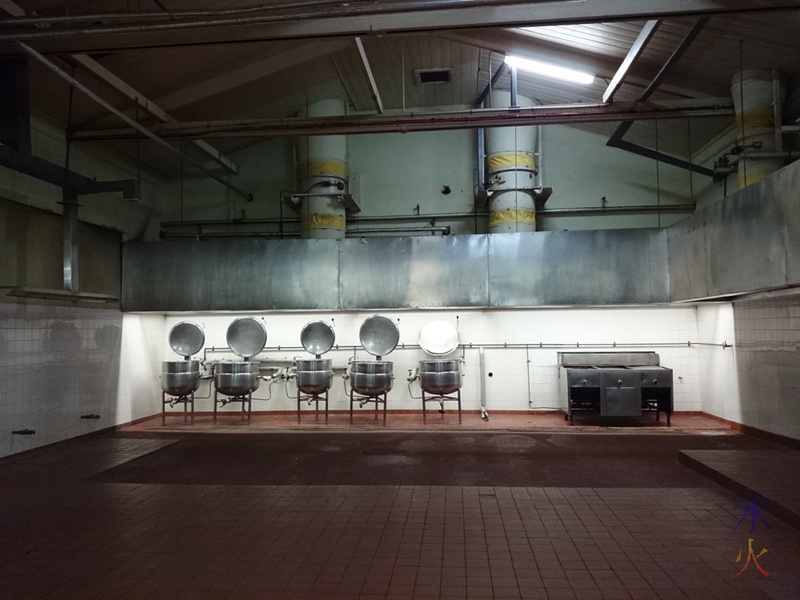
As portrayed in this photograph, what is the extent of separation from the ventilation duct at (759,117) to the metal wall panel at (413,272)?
137 inches

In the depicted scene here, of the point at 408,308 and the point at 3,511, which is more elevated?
the point at 408,308

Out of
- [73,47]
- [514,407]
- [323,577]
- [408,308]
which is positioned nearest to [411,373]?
[408,308]

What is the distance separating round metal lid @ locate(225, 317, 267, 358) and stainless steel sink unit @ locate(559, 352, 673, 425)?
482 cm

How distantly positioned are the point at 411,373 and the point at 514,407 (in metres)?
1.79

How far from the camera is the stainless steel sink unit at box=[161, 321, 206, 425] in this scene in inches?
291

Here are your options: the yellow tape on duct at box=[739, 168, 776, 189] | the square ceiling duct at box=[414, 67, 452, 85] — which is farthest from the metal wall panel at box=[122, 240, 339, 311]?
the yellow tape on duct at box=[739, 168, 776, 189]

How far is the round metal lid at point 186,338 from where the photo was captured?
8016 millimetres

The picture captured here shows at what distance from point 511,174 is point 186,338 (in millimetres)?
5878

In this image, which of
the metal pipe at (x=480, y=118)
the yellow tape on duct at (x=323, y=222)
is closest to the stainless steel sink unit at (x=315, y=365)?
the yellow tape on duct at (x=323, y=222)

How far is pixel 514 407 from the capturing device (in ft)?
26.9

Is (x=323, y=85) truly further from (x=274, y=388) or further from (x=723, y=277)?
(x=723, y=277)

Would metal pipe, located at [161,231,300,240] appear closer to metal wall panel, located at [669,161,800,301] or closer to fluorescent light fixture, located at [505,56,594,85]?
fluorescent light fixture, located at [505,56,594,85]

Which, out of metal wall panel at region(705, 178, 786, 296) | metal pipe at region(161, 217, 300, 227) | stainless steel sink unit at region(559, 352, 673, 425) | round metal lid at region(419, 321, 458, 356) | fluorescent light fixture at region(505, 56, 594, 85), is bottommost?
stainless steel sink unit at region(559, 352, 673, 425)

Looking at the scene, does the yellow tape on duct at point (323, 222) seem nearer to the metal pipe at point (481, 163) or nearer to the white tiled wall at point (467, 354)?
the white tiled wall at point (467, 354)
